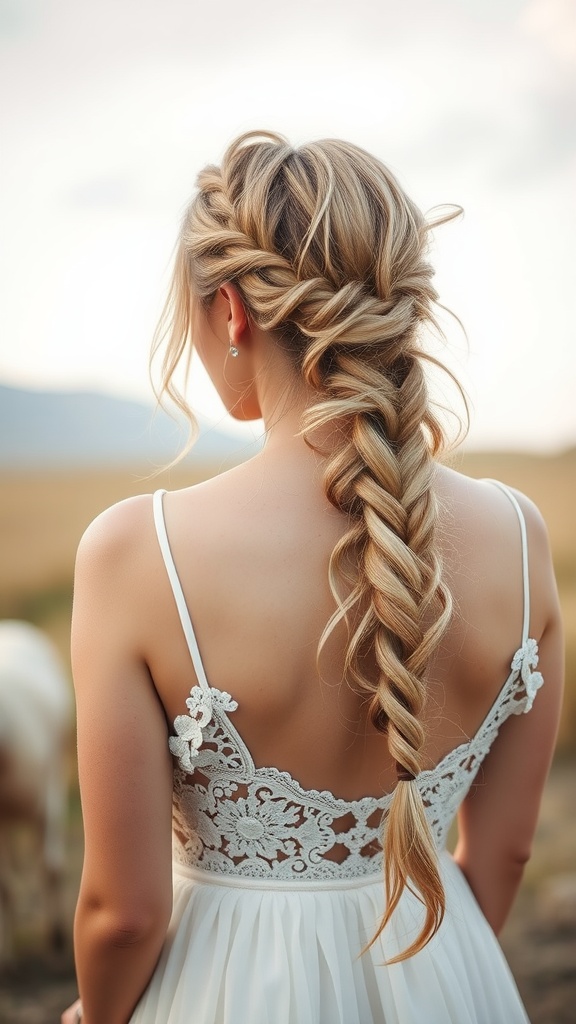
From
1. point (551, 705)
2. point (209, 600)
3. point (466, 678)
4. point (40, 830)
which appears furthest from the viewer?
point (40, 830)

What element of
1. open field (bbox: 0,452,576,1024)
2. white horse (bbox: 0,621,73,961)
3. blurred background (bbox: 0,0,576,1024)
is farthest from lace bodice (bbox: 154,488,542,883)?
open field (bbox: 0,452,576,1024)

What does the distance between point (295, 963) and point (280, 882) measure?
79 mm

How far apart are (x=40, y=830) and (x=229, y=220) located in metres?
1.79

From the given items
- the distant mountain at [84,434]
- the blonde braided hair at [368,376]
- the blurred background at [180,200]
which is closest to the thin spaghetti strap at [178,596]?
the blonde braided hair at [368,376]

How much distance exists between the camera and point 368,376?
2.50 feet

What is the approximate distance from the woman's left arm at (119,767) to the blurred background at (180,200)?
0.96 m

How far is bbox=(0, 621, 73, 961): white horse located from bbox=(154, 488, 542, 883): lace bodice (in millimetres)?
1181

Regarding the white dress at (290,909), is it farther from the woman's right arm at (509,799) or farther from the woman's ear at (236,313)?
the woman's ear at (236,313)

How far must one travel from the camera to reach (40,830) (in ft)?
6.75

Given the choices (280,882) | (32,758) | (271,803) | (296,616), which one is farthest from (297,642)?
(32,758)

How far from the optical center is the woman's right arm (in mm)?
963

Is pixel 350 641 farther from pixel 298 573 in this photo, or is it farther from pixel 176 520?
pixel 176 520

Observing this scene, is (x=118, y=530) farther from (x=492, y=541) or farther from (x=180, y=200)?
(x=180, y=200)

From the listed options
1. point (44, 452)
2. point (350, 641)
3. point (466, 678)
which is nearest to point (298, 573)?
point (350, 641)
